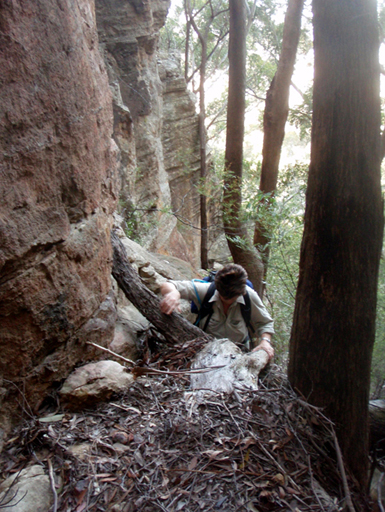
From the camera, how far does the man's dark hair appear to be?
3.66 m

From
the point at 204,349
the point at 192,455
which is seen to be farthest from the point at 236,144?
the point at 192,455

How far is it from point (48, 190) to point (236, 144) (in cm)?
592

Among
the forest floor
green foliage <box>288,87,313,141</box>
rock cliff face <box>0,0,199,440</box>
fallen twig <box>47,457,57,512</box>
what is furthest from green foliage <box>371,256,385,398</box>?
green foliage <box>288,87,313,141</box>

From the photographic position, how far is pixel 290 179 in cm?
939

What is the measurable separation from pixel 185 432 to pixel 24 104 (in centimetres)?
226

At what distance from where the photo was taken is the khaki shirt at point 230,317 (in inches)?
154

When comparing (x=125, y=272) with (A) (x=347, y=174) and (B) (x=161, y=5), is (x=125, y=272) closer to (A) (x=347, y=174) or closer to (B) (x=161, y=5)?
(A) (x=347, y=174)

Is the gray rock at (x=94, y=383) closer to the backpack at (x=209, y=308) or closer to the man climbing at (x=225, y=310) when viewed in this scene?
the man climbing at (x=225, y=310)

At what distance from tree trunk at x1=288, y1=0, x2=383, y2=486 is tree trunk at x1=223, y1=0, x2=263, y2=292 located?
16.1ft

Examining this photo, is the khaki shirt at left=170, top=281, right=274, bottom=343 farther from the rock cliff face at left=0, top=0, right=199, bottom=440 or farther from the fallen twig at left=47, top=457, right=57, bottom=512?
the fallen twig at left=47, top=457, right=57, bottom=512

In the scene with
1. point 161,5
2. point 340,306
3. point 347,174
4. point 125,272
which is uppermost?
point 161,5

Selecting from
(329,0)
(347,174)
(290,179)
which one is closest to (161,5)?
(290,179)

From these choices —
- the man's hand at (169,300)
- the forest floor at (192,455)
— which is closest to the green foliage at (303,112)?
the man's hand at (169,300)

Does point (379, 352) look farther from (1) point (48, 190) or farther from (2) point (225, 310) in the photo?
(1) point (48, 190)
